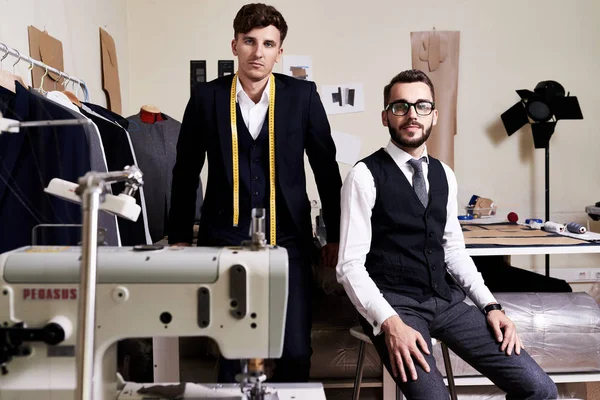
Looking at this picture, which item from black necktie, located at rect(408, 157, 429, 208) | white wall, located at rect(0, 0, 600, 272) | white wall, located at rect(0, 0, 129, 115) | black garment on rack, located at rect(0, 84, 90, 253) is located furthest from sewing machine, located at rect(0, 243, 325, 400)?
white wall, located at rect(0, 0, 600, 272)

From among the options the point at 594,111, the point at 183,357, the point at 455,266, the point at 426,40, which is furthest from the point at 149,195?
the point at 594,111

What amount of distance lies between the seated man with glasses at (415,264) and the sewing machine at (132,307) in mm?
701

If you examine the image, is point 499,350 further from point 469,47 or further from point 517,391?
point 469,47

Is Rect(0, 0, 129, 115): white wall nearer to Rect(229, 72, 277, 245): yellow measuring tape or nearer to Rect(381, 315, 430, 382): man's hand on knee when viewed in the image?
Rect(229, 72, 277, 245): yellow measuring tape

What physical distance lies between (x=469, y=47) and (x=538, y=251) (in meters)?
2.12

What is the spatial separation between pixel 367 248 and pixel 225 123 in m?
0.60

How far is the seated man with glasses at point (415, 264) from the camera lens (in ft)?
5.55

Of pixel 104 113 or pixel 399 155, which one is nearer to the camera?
pixel 399 155

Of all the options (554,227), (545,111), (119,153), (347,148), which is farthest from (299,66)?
(554,227)

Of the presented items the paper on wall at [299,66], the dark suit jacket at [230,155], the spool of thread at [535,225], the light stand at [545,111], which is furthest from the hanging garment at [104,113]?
the light stand at [545,111]

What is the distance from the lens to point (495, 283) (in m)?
2.61

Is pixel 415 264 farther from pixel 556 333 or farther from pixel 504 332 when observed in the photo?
pixel 556 333

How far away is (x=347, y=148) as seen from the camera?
3.89m

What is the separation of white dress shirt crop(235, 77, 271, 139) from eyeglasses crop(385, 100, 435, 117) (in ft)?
1.31
